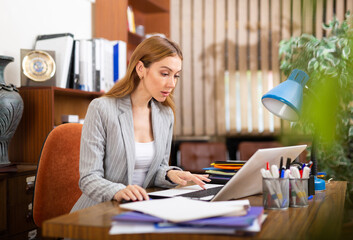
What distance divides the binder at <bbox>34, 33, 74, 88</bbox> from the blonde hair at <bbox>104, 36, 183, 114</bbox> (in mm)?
916

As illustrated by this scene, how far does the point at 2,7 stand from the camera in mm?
2416

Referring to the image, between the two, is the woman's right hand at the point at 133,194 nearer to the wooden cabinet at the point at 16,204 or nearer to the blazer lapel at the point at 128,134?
the blazer lapel at the point at 128,134

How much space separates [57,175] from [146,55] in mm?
674

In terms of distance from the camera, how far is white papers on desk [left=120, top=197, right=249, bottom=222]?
0.81 metres

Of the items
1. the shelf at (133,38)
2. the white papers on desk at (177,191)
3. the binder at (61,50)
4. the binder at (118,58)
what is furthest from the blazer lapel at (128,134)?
the shelf at (133,38)

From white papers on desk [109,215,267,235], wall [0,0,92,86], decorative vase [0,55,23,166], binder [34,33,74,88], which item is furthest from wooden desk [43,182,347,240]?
wall [0,0,92,86]

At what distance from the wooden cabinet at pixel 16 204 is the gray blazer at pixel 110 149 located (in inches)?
17.3

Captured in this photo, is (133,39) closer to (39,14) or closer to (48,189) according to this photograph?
(39,14)

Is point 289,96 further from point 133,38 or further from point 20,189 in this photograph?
point 133,38

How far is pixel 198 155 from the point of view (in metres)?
4.38

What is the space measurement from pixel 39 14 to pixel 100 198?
1.82 metres

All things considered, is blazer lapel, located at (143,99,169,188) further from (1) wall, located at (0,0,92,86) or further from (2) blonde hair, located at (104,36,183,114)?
(1) wall, located at (0,0,92,86)

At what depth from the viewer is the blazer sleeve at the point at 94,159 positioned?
136cm

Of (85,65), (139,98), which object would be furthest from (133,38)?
(139,98)
